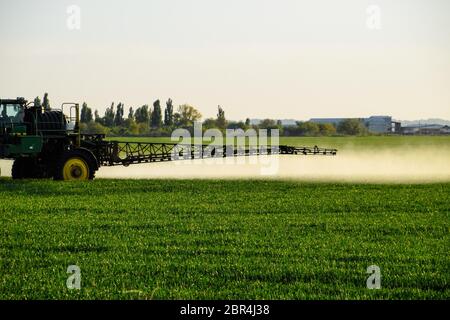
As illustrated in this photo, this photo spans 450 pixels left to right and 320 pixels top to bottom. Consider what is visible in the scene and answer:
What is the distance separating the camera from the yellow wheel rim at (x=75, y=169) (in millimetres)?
30000

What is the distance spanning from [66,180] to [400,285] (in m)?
20.7

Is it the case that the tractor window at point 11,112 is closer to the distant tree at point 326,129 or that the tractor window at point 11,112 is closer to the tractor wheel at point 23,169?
the tractor wheel at point 23,169

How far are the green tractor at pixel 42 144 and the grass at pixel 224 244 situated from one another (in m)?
3.65

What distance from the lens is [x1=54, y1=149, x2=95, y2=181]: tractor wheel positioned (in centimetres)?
2992

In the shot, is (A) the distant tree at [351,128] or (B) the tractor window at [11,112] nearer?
(B) the tractor window at [11,112]

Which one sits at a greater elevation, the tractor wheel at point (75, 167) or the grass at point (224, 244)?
the tractor wheel at point (75, 167)

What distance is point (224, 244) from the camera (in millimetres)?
14836

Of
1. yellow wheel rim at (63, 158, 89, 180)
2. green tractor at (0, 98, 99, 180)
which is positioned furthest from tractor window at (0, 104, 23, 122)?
yellow wheel rim at (63, 158, 89, 180)

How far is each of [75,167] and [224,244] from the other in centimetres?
1674

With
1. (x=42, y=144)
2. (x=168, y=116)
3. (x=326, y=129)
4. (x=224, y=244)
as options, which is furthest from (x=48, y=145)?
(x=326, y=129)

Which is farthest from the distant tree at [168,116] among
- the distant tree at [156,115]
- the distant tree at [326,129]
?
the distant tree at [326,129]

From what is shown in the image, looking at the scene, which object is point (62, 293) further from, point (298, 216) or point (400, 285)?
point (298, 216)
